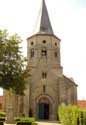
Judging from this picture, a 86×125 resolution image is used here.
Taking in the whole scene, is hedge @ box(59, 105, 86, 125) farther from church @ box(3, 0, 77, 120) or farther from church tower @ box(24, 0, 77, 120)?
church tower @ box(24, 0, 77, 120)

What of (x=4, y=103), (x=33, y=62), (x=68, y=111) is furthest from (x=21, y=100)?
(x=68, y=111)

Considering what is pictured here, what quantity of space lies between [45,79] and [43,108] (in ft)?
16.8

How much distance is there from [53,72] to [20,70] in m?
24.6

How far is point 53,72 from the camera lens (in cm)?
5638

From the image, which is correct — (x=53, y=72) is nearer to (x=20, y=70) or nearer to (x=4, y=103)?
(x=4, y=103)

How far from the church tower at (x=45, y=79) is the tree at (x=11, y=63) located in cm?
2099

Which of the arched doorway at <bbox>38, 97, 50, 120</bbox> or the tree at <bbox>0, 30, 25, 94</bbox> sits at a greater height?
the tree at <bbox>0, 30, 25, 94</bbox>

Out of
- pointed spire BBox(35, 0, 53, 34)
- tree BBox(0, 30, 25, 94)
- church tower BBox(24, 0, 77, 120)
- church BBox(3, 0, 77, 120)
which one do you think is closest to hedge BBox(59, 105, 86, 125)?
tree BBox(0, 30, 25, 94)

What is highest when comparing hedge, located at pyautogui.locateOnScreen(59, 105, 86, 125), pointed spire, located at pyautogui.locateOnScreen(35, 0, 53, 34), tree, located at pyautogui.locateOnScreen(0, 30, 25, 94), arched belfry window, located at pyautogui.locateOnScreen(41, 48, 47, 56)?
pointed spire, located at pyautogui.locateOnScreen(35, 0, 53, 34)

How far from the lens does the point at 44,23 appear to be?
59.8 meters

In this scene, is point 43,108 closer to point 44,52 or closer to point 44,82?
point 44,82

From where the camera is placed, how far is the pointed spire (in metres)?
59.1

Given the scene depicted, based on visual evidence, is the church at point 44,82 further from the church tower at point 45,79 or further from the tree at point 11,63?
the tree at point 11,63

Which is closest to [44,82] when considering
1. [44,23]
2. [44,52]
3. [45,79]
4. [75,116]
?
[45,79]
